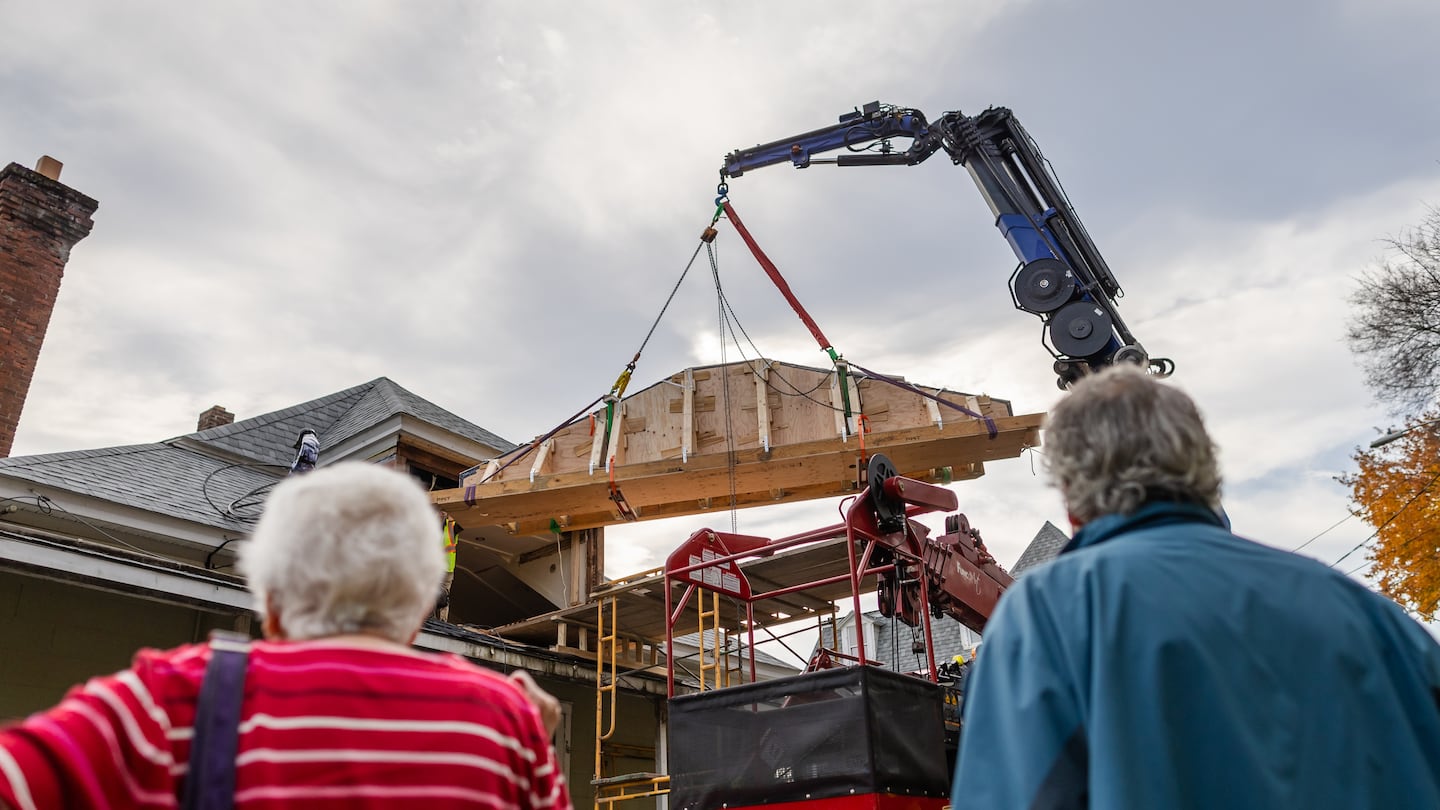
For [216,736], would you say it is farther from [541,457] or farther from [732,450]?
[541,457]

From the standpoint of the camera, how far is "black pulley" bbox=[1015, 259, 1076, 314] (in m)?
9.52

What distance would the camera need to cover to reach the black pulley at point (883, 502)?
7395 mm

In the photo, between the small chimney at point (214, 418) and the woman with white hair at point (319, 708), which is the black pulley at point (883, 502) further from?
the small chimney at point (214, 418)

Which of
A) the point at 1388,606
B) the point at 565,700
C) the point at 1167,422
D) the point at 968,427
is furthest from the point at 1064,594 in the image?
the point at 565,700

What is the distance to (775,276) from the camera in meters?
12.0

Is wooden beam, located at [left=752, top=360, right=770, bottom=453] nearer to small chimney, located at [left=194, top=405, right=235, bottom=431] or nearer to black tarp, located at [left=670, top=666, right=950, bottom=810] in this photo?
black tarp, located at [left=670, top=666, right=950, bottom=810]

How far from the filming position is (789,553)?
10984 millimetres

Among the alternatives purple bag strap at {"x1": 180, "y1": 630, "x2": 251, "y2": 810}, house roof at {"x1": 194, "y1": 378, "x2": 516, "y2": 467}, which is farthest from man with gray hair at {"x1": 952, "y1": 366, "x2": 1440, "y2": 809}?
house roof at {"x1": 194, "y1": 378, "x2": 516, "y2": 467}

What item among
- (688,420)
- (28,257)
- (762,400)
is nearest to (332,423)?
(28,257)

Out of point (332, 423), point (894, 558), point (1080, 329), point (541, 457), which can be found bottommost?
point (894, 558)

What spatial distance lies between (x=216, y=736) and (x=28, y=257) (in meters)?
14.8

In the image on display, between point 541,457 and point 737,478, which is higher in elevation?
point 541,457

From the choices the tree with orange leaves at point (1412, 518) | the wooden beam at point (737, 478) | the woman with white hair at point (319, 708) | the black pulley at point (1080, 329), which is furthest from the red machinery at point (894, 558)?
the tree with orange leaves at point (1412, 518)

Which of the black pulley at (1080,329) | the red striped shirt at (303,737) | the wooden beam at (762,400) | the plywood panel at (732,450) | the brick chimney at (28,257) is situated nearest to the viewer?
the red striped shirt at (303,737)
